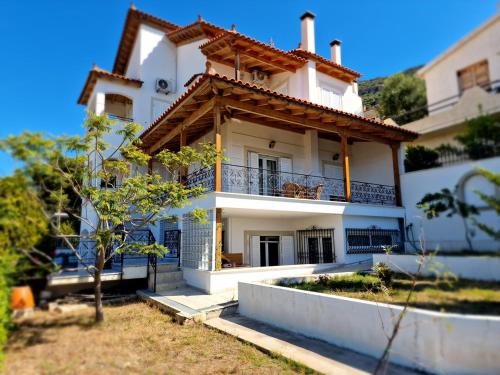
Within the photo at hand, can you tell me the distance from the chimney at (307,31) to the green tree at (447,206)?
14531 millimetres

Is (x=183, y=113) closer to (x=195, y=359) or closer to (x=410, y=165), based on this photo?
(x=195, y=359)

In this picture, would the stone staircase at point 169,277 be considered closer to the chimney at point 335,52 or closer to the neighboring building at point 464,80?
the neighboring building at point 464,80

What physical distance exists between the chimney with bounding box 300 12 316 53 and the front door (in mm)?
9704

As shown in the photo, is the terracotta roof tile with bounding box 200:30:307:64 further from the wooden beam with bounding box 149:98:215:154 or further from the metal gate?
the metal gate

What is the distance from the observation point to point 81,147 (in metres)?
4.00

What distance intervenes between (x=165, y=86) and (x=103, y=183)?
1067 cm

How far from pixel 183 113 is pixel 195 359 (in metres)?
7.75

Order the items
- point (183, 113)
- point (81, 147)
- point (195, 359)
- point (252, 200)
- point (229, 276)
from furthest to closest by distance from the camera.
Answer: point (183, 113), point (252, 200), point (229, 276), point (195, 359), point (81, 147)

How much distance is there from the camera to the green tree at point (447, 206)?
7.37ft

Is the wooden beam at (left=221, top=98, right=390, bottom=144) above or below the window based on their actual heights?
above

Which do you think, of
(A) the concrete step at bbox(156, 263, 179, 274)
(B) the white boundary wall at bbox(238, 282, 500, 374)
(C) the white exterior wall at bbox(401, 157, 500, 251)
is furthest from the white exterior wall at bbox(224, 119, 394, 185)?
(C) the white exterior wall at bbox(401, 157, 500, 251)

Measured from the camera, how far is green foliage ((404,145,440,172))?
7.79 ft

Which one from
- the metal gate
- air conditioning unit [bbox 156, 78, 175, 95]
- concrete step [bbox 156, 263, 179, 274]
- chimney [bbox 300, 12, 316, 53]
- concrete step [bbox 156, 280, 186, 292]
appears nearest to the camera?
concrete step [bbox 156, 280, 186, 292]

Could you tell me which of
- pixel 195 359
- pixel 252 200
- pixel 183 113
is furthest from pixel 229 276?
pixel 183 113
